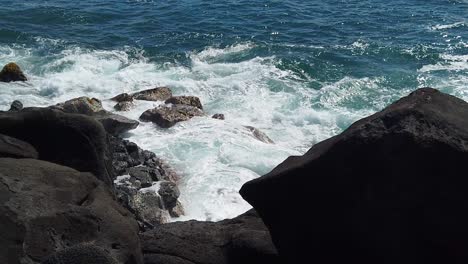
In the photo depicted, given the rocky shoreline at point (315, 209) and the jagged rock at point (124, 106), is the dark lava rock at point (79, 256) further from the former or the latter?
the jagged rock at point (124, 106)

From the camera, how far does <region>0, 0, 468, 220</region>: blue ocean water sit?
18953mm

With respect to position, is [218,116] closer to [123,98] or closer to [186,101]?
[186,101]

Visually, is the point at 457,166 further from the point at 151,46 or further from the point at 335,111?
the point at 151,46

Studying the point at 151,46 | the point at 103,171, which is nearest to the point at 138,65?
the point at 151,46

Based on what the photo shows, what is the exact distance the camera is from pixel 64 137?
10.7 meters

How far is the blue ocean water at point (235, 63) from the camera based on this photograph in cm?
1895

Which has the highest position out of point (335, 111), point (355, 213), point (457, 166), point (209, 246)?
point (457, 166)

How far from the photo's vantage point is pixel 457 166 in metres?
7.45

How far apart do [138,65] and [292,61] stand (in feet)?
22.2

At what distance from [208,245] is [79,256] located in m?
3.10

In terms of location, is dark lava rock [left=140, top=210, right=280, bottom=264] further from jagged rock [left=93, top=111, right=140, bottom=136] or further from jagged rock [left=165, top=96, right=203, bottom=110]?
jagged rock [left=165, top=96, right=203, bottom=110]

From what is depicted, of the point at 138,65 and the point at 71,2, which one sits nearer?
the point at 138,65

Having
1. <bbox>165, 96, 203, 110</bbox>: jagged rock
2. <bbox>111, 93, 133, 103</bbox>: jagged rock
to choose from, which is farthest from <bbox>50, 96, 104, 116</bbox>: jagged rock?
<bbox>165, 96, 203, 110</bbox>: jagged rock

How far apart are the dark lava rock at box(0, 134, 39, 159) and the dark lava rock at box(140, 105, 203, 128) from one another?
10091 mm
